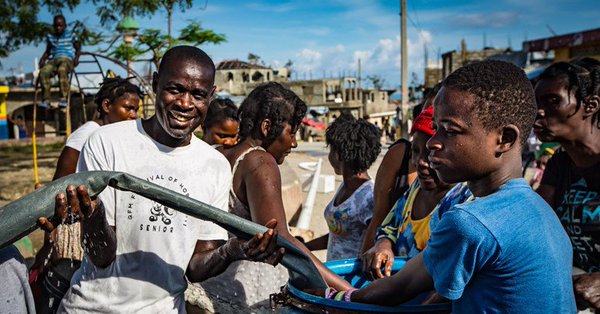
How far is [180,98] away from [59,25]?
9.54m

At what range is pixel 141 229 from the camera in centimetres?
213

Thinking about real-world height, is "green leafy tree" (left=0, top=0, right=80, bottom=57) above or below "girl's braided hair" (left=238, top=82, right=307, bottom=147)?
above

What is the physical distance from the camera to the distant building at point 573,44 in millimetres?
21031

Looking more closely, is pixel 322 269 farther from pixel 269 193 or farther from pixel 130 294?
pixel 130 294

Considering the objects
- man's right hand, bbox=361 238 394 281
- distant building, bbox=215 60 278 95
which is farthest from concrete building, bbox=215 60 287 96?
man's right hand, bbox=361 238 394 281

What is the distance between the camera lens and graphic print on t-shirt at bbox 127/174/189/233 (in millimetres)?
2137

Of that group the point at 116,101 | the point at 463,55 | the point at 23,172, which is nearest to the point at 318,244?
the point at 116,101

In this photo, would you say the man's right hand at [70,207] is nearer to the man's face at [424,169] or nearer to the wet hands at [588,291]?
the man's face at [424,169]

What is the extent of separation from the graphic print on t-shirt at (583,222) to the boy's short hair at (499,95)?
4.03 feet

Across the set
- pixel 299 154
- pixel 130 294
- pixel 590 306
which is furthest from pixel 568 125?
pixel 299 154

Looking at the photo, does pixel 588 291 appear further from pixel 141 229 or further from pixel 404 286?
pixel 141 229

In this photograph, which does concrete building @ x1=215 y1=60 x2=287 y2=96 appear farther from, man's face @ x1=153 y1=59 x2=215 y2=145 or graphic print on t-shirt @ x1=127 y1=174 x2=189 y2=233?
graphic print on t-shirt @ x1=127 y1=174 x2=189 y2=233

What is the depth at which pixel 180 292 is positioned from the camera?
2281mm

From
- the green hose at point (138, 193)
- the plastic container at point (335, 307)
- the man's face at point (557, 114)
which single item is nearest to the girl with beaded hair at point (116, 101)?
the green hose at point (138, 193)
